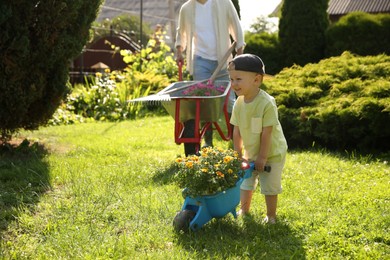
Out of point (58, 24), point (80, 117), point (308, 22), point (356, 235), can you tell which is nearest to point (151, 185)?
point (356, 235)

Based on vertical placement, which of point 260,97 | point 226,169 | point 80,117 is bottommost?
point 80,117

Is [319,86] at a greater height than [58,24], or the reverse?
[58,24]

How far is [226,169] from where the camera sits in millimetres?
3428

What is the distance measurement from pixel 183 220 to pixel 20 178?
7.05 ft

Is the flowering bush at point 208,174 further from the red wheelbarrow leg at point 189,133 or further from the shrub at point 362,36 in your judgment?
the shrub at point 362,36

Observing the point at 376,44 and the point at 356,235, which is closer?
the point at 356,235

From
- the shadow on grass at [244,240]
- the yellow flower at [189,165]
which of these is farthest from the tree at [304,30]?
the yellow flower at [189,165]

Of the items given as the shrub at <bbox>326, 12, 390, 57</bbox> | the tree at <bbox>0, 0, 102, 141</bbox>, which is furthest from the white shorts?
the shrub at <bbox>326, 12, 390, 57</bbox>

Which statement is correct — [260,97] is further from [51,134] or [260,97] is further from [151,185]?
[51,134]

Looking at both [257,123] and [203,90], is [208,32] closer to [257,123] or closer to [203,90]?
[203,90]

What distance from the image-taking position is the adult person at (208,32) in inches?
242

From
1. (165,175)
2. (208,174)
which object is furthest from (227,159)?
(165,175)

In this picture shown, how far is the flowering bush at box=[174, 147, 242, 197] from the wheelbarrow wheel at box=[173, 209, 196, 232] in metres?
0.12

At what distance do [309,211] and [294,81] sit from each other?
13.2 feet
